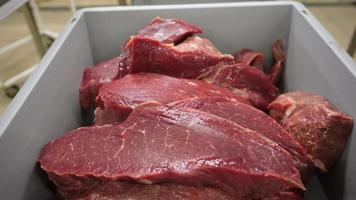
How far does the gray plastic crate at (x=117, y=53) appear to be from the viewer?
2.86 ft

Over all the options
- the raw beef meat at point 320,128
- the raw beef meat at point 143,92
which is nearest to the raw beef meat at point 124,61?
the raw beef meat at point 143,92

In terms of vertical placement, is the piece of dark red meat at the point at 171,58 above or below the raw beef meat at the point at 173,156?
above

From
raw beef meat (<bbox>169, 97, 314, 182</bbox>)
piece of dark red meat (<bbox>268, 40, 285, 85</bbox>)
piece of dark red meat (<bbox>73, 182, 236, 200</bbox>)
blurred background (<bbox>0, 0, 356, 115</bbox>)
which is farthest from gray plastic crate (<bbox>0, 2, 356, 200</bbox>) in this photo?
blurred background (<bbox>0, 0, 356, 115</bbox>)

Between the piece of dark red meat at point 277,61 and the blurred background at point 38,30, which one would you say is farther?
the blurred background at point 38,30

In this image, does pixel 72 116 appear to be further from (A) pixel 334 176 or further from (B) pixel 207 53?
(A) pixel 334 176

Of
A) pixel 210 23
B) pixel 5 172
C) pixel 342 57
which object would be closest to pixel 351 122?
pixel 342 57

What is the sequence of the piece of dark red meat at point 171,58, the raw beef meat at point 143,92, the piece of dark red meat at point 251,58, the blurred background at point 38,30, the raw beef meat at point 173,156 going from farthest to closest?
the blurred background at point 38,30 < the piece of dark red meat at point 251,58 < the piece of dark red meat at point 171,58 < the raw beef meat at point 143,92 < the raw beef meat at point 173,156

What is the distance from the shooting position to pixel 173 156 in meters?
0.80

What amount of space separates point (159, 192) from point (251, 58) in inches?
28.5

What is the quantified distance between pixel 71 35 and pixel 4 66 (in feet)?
6.57

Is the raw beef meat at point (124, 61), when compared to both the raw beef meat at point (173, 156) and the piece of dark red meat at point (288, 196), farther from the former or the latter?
the piece of dark red meat at point (288, 196)

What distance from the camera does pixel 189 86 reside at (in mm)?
1083

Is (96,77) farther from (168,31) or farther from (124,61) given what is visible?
(168,31)

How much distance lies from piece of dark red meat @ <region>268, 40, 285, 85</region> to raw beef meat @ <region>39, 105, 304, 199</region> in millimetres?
561
